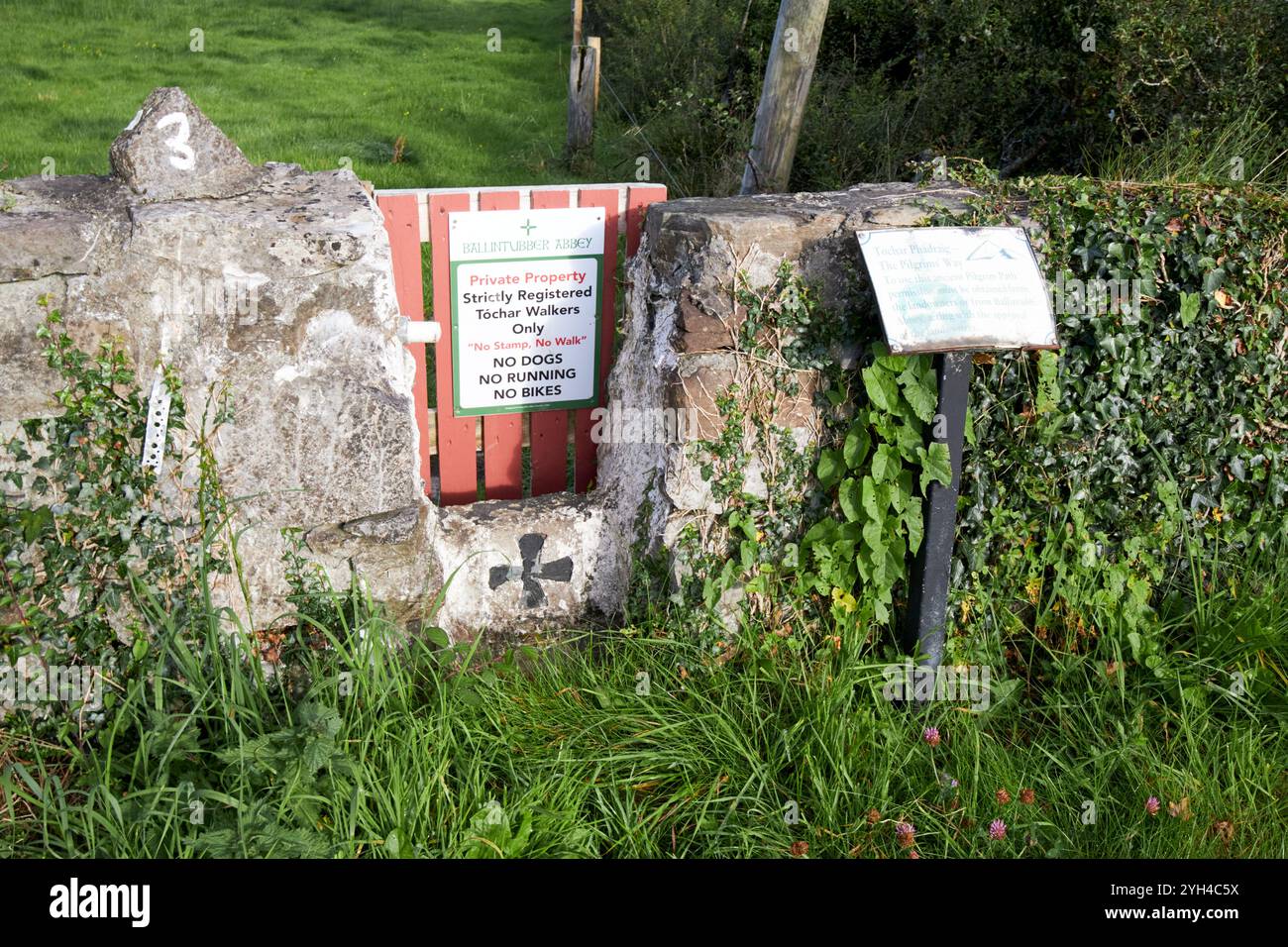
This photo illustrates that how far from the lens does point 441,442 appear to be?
3727 millimetres

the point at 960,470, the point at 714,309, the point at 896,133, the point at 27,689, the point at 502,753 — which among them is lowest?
the point at 502,753

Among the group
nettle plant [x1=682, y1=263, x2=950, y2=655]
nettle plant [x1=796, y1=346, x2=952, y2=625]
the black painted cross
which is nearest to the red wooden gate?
the black painted cross

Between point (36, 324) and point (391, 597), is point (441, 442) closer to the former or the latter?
point (391, 597)

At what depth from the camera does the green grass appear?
278 cm

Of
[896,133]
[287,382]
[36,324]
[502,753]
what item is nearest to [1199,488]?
[502,753]

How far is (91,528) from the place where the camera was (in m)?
3.00

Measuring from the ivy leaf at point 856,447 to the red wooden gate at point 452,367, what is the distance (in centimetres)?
94

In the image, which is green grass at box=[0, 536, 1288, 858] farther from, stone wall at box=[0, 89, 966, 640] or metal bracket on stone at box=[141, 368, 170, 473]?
metal bracket on stone at box=[141, 368, 170, 473]

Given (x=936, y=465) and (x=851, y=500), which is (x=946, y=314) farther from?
(x=851, y=500)

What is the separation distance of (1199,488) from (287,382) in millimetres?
3156

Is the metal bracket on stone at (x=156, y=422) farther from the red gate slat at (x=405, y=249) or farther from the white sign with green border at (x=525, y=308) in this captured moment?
the white sign with green border at (x=525, y=308)

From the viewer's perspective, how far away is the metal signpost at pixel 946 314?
323 centimetres

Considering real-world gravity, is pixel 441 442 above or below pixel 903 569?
above

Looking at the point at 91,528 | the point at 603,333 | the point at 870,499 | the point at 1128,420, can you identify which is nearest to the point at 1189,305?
the point at 1128,420
